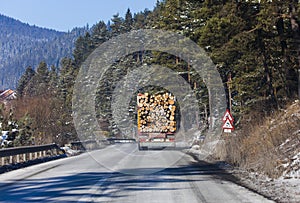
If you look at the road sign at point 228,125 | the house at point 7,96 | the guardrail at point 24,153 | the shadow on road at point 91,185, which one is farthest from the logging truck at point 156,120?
the house at point 7,96

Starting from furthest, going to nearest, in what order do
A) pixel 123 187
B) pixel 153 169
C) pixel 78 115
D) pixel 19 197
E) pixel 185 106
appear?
1. pixel 78 115
2. pixel 185 106
3. pixel 153 169
4. pixel 123 187
5. pixel 19 197

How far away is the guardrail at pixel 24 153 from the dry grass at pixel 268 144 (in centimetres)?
1006

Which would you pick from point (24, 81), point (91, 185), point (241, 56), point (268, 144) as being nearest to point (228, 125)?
point (268, 144)

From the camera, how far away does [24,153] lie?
2411 cm

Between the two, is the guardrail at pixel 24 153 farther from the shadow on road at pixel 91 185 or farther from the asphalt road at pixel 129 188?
the shadow on road at pixel 91 185

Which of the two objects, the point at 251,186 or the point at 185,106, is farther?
the point at 185,106

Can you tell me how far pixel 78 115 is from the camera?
58.4 metres

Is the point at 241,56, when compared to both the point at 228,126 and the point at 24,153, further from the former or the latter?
the point at 24,153

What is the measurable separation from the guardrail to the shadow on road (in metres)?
6.50

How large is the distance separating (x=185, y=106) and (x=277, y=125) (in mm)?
24827

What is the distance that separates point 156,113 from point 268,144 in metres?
15.1

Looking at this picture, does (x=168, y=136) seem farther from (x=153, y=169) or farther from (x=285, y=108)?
(x=153, y=169)

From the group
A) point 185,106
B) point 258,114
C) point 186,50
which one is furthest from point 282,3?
point 185,106

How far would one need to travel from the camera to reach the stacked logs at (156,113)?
31.0m
